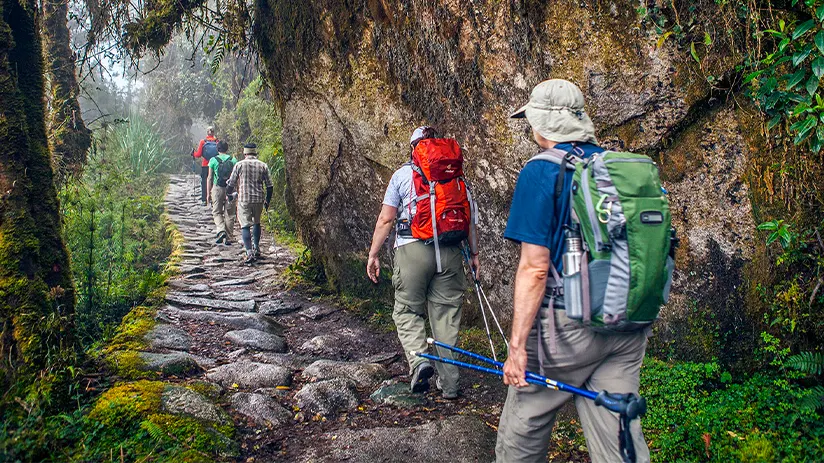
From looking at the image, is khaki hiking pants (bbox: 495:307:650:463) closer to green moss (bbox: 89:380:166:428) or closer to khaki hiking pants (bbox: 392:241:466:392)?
khaki hiking pants (bbox: 392:241:466:392)

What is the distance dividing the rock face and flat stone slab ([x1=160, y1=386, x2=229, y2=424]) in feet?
8.89

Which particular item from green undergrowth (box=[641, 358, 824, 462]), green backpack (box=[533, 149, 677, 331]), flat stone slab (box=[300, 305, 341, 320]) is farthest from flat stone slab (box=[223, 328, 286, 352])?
green backpack (box=[533, 149, 677, 331])

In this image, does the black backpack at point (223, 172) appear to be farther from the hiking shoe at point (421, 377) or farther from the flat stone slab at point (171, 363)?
the hiking shoe at point (421, 377)

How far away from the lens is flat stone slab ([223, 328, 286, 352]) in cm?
634

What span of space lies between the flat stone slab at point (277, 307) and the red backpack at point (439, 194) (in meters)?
3.68

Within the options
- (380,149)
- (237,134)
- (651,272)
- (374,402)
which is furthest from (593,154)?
(237,134)

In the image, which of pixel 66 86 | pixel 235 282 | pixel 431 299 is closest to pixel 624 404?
pixel 431 299

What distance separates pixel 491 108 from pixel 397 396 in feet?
8.30

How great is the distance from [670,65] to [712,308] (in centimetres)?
171

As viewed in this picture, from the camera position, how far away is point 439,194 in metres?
4.70

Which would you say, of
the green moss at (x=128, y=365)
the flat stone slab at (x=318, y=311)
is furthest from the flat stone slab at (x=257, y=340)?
the green moss at (x=128, y=365)

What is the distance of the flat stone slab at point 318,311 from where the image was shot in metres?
7.82

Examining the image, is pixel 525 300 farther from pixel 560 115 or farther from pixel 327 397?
pixel 327 397

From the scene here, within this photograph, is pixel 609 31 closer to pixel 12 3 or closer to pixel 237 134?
pixel 12 3
